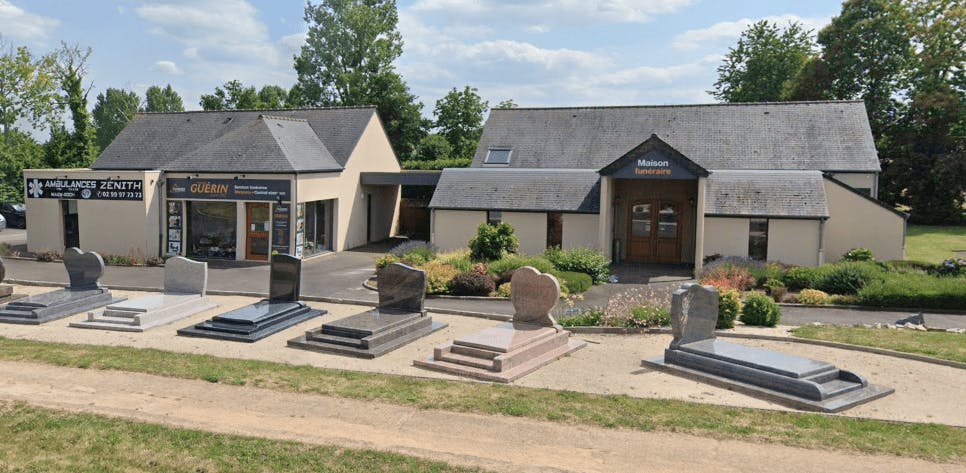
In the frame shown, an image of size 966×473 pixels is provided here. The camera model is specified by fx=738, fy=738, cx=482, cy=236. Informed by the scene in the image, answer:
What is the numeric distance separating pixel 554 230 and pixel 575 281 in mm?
6471

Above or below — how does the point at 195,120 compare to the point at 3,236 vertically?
above

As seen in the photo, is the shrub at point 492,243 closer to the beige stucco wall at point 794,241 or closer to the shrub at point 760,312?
the beige stucco wall at point 794,241

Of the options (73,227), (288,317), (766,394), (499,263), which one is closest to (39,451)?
(288,317)

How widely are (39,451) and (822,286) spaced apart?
18.7 metres

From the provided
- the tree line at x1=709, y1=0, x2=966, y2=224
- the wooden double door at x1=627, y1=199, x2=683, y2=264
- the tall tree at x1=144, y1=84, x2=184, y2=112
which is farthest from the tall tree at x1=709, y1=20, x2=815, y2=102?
the tall tree at x1=144, y1=84, x2=184, y2=112

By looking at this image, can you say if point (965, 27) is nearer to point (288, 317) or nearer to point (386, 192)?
point (386, 192)

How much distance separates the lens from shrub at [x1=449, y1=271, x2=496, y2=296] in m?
20.6

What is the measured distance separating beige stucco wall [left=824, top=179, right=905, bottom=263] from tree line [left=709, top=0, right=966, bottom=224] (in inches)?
654

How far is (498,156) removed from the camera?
106 ft

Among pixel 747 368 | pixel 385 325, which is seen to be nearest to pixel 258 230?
pixel 385 325

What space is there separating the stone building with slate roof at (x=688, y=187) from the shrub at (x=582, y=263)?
282 cm

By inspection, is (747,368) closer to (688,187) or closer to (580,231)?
(580,231)

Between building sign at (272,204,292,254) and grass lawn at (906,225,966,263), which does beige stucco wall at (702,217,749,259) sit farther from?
building sign at (272,204,292,254)

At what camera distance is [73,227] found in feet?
95.7
